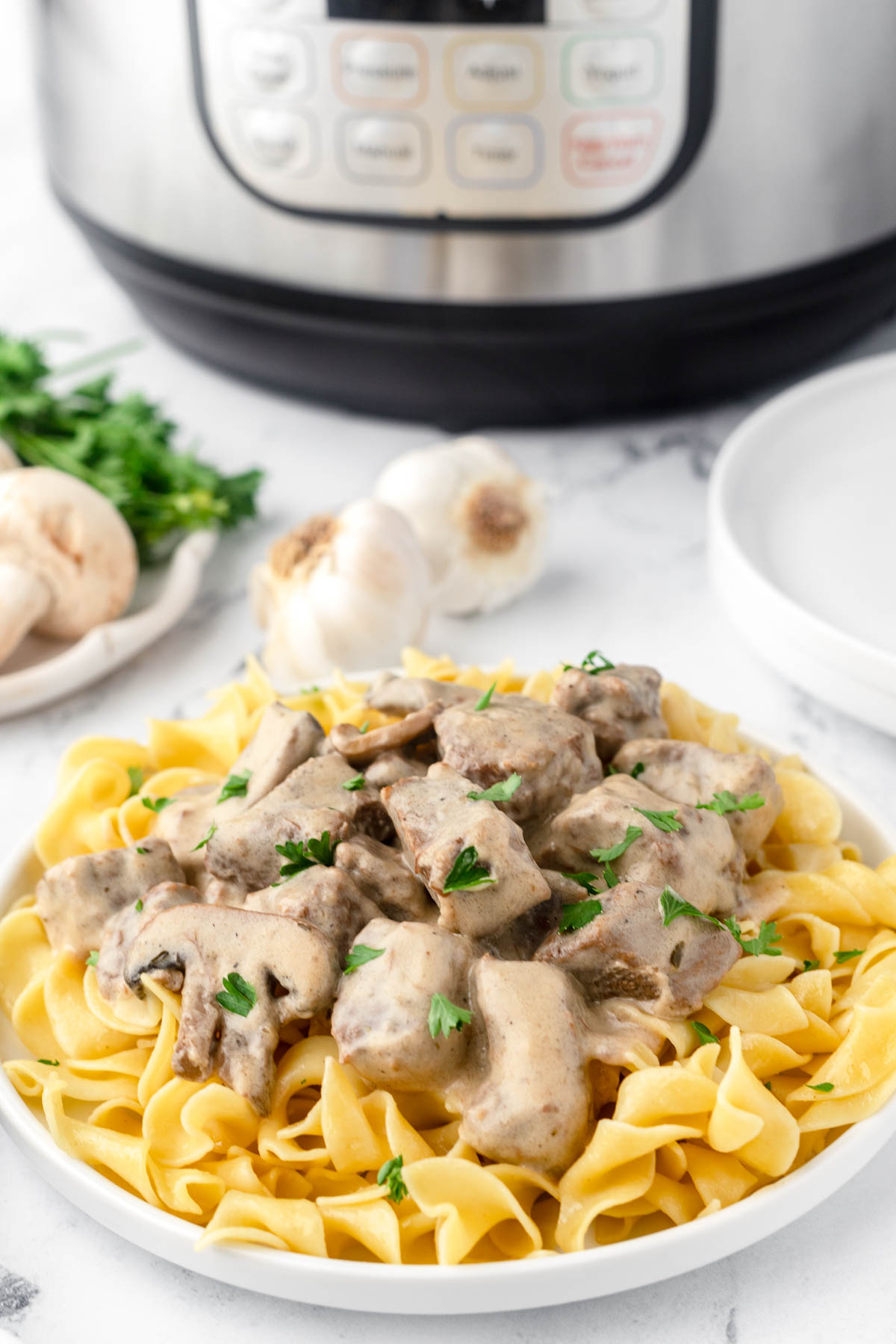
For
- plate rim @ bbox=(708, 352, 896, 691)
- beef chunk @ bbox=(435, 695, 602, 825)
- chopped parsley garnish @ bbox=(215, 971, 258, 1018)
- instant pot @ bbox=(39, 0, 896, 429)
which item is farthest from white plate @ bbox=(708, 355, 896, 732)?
chopped parsley garnish @ bbox=(215, 971, 258, 1018)

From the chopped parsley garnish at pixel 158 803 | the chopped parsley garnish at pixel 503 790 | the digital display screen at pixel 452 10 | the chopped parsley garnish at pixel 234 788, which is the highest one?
the digital display screen at pixel 452 10

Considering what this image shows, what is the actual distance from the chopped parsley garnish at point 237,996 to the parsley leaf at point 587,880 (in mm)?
262

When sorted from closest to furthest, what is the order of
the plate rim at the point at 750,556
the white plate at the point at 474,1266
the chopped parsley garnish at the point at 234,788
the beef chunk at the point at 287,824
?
the white plate at the point at 474,1266 < the beef chunk at the point at 287,824 < the chopped parsley garnish at the point at 234,788 < the plate rim at the point at 750,556

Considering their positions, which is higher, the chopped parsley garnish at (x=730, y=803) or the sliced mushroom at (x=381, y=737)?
the sliced mushroom at (x=381, y=737)

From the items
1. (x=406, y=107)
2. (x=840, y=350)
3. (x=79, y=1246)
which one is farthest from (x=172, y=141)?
(x=79, y=1246)

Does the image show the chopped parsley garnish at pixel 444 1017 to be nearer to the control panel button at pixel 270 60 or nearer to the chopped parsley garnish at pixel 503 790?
the chopped parsley garnish at pixel 503 790

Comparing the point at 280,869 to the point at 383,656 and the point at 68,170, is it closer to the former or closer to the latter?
the point at 383,656

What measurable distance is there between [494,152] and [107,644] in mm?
750

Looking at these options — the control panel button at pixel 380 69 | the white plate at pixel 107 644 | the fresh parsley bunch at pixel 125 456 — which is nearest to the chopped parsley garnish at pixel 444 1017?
the white plate at pixel 107 644

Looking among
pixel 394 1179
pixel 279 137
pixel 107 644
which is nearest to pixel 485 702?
pixel 394 1179

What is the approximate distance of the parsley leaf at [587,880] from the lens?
111 cm

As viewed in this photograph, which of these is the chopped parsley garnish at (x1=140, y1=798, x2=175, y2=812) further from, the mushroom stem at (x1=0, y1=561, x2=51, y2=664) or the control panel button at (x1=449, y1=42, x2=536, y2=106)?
the control panel button at (x1=449, y1=42, x2=536, y2=106)

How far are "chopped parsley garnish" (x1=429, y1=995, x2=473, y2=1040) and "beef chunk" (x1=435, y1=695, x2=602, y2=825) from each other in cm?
19

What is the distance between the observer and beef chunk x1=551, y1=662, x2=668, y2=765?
1266mm
